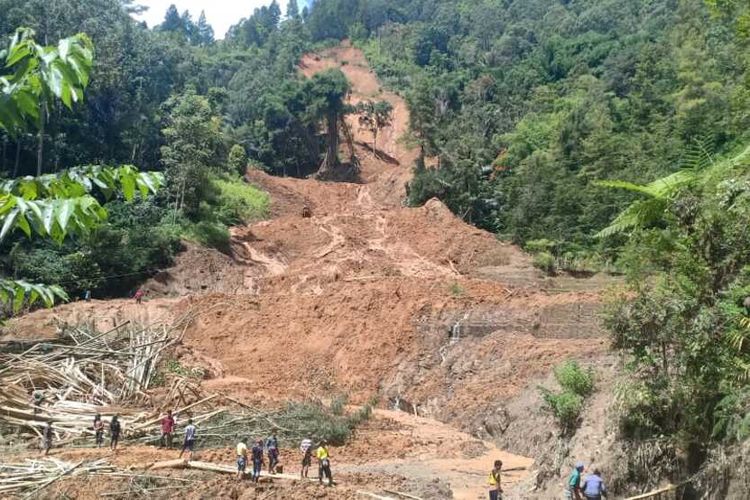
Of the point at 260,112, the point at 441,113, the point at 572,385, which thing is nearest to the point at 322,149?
the point at 260,112

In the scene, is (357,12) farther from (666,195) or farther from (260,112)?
(666,195)

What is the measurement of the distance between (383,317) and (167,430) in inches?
439

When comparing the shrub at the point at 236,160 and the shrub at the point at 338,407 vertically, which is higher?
the shrub at the point at 236,160

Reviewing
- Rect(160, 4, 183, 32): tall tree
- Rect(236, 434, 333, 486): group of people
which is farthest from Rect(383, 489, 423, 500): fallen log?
Rect(160, 4, 183, 32): tall tree

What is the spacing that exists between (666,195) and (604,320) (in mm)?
2100

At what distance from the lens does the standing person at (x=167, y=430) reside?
46.9 feet

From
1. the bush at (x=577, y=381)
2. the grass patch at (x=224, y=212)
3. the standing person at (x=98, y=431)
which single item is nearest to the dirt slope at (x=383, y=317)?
the grass patch at (x=224, y=212)

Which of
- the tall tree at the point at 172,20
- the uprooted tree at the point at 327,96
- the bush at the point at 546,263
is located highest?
the tall tree at the point at 172,20

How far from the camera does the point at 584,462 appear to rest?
11.1 meters

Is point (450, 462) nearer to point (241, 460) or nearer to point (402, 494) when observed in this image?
point (402, 494)

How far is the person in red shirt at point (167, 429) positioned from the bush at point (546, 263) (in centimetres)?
1912

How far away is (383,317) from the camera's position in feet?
80.5

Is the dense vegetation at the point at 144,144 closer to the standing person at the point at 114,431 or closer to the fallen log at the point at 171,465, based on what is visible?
the standing person at the point at 114,431

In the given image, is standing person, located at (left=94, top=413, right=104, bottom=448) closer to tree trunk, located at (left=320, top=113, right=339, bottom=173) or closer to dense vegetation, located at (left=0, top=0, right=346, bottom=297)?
dense vegetation, located at (left=0, top=0, right=346, bottom=297)
